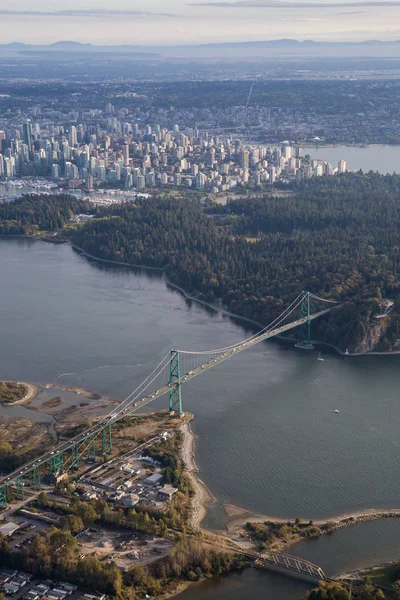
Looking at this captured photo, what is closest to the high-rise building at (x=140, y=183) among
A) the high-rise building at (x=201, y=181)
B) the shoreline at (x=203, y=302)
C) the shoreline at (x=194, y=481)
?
the high-rise building at (x=201, y=181)

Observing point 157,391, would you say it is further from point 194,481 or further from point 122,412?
point 194,481

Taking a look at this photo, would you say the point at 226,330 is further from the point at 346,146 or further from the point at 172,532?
the point at 346,146

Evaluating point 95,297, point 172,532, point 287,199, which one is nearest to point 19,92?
point 287,199

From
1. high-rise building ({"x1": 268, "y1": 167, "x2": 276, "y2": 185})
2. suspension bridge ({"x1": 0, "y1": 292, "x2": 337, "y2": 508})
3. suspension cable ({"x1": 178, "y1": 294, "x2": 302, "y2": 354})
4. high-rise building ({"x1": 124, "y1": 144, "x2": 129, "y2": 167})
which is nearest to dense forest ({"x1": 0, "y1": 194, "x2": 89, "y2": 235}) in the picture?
high-rise building ({"x1": 268, "y1": 167, "x2": 276, "y2": 185})

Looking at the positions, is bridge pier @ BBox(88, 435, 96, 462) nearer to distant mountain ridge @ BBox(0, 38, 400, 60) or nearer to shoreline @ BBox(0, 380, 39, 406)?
shoreline @ BBox(0, 380, 39, 406)

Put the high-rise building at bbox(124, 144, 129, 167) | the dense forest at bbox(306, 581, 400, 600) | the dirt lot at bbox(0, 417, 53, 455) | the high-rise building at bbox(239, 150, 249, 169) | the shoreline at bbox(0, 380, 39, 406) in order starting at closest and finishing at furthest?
the dense forest at bbox(306, 581, 400, 600)
the dirt lot at bbox(0, 417, 53, 455)
the shoreline at bbox(0, 380, 39, 406)
the high-rise building at bbox(239, 150, 249, 169)
the high-rise building at bbox(124, 144, 129, 167)

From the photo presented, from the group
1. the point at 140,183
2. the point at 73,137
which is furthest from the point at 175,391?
the point at 73,137

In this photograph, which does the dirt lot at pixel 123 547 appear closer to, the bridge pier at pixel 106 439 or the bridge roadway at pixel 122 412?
the bridge roadway at pixel 122 412
